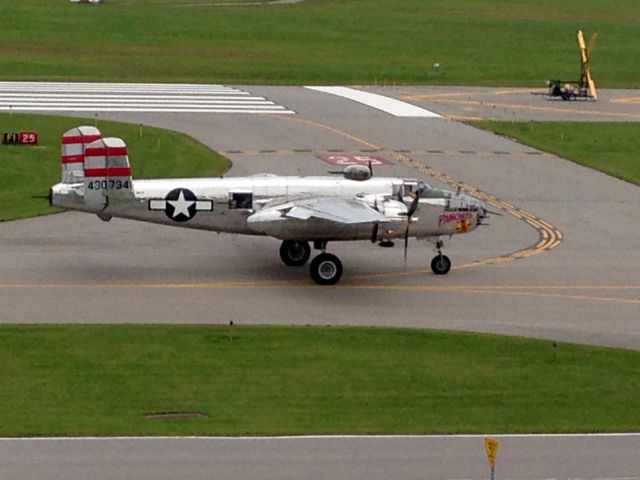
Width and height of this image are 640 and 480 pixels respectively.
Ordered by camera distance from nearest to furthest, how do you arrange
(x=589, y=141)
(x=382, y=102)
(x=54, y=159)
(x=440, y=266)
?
(x=440, y=266) < (x=54, y=159) < (x=589, y=141) < (x=382, y=102)

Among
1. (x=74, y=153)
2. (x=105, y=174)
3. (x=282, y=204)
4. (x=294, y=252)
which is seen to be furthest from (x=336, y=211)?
(x=74, y=153)

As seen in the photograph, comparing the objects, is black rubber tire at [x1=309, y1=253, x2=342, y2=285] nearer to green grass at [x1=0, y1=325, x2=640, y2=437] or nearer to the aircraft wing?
the aircraft wing

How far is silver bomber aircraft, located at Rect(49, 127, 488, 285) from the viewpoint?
3903 centimetres

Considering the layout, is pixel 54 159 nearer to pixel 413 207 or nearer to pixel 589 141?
pixel 413 207

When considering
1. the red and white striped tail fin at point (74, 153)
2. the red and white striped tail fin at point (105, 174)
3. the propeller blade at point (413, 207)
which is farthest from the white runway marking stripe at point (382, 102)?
the red and white striped tail fin at point (105, 174)

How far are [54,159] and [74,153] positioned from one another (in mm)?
16961

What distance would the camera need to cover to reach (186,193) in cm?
3991

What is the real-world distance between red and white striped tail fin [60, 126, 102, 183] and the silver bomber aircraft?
1.0 inches

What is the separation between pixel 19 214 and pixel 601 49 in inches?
2423

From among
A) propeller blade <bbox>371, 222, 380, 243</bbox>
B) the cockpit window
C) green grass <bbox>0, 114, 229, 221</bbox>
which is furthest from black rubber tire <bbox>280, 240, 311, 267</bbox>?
green grass <bbox>0, 114, 229, 221</bbox>

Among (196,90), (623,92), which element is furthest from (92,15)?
(623,92)

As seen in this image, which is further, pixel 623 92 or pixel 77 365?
pixel 623 92

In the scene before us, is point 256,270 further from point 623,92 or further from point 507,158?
point 623,92

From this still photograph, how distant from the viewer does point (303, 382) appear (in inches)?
1227
